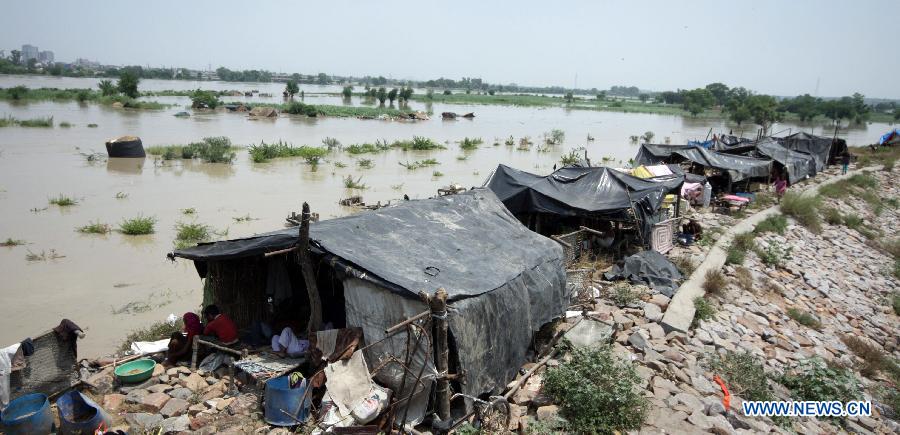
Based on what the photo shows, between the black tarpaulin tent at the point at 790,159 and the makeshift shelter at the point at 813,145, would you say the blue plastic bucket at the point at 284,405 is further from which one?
the makeshift shelter at the point at 813,145

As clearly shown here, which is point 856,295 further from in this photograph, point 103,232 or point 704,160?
point 103,232

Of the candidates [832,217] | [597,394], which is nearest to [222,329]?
[597,394]

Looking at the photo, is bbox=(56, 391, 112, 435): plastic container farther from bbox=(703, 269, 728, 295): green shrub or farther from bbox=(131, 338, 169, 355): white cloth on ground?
bbox=(703, 269, 728, 295): green shrub

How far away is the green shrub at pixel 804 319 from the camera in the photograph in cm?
960

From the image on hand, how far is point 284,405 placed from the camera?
5.02 m

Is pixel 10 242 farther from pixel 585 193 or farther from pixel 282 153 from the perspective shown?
pixel 282 153

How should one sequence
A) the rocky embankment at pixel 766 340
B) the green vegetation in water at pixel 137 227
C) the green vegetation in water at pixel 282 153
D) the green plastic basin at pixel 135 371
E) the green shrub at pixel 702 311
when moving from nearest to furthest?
1. the green plastic basin at pixel 135 371
2. the rocky embankment at pixel 766 340
3. the green shrub at pixel 702 311
4. the green vegetation in water at pixel 137 227
5. the green vegetation in water at pixel 282 153

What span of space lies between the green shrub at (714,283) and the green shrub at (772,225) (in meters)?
4.76

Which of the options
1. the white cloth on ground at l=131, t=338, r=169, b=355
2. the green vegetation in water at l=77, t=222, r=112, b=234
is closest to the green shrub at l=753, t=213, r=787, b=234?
the white cloth on ground at l=131, t=338, r=169, b=355

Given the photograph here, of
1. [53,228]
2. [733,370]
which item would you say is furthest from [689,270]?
[53,228]

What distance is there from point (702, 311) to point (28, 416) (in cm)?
865

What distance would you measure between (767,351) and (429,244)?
5630 millimetres

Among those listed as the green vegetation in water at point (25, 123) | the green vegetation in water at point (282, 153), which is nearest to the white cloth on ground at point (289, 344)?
the green vegetation in water at point (282, 153)

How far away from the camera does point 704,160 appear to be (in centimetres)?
1736
